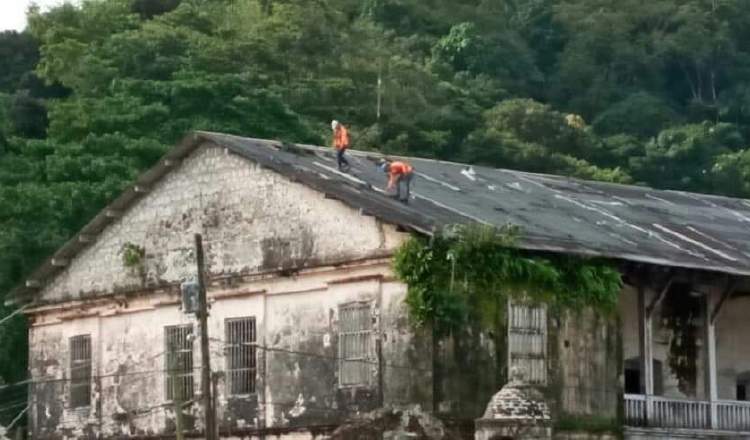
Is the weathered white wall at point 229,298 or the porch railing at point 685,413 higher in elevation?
the weathered white wall at point 229,298

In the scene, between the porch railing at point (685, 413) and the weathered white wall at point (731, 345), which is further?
the weathered white wall at point (731, 345)

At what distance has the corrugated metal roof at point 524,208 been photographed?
3512 centimetres

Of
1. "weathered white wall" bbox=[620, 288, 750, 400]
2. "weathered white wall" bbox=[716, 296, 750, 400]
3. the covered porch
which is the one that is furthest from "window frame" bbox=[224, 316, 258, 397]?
"weathered white wall" bbox=[716, 296, 750, 400]

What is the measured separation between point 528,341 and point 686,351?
6.04m

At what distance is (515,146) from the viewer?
69.6 metres

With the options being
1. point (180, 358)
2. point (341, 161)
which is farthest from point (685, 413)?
point (180, 358)

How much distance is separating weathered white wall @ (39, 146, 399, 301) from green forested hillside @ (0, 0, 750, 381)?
30.2ft

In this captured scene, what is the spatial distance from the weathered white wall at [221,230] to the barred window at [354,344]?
2.95ft

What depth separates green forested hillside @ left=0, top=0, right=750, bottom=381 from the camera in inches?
2132

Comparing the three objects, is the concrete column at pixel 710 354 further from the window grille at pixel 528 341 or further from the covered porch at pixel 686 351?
the window grille at pixel 528 341

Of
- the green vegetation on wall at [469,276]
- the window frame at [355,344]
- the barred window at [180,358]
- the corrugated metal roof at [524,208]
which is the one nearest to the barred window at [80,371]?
the corrugated metal roof at [524,208]

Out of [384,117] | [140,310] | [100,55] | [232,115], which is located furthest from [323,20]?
[140,310]

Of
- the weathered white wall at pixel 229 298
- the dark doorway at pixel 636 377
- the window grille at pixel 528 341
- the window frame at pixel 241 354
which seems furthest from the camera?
the dark doorway at pixel 636 377

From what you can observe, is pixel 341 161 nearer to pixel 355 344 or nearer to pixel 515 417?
pixel 355 344
